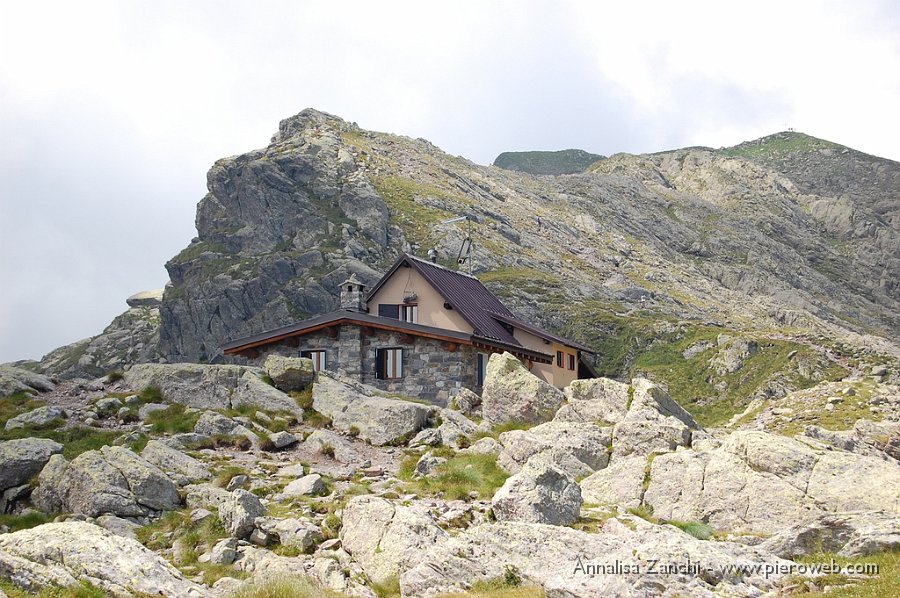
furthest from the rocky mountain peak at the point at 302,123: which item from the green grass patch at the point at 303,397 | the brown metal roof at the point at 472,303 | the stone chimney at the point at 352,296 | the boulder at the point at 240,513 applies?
the boulder at the point at 240,513

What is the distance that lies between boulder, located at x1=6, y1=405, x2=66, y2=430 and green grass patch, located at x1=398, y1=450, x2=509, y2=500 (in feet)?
45.3

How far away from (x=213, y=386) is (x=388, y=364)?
29.9 feet

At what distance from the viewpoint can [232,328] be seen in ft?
359

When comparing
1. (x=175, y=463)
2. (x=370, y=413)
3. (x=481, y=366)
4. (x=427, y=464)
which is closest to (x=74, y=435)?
(x=175, y=463)

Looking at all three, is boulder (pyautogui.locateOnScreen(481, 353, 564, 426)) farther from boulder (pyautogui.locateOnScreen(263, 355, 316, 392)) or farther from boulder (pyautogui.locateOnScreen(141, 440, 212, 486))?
boulder (pyautogui.locateOnScreen(141, 440, 212, 486))

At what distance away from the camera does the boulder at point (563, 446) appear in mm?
23844

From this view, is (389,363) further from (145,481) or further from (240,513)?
(240,513)

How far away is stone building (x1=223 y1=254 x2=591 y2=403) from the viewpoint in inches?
1467

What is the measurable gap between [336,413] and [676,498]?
1469 cm

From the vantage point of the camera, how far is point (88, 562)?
12641 mm

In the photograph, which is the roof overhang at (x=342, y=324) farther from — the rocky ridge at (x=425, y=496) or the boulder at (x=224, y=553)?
the boulder at (x=224, y=553)

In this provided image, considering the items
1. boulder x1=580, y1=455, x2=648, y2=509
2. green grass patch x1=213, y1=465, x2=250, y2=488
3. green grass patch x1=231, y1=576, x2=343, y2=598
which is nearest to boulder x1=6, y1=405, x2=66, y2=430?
green grass patch x1=213, y1=465, x2=250, y2=488

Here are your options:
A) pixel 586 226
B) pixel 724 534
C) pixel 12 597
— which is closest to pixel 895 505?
pixel 724 534

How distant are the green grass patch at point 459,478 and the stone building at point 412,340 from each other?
11.8 meters
